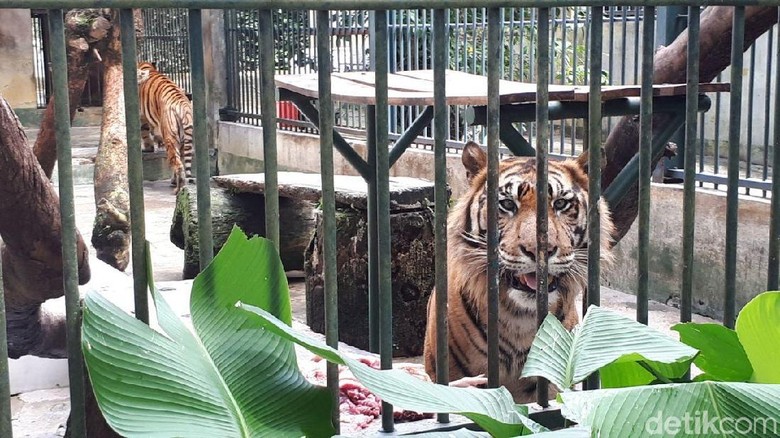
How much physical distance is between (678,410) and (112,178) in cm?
684

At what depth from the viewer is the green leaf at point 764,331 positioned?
85.7 inches

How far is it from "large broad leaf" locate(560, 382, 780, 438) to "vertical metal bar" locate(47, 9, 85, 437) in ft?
3.29

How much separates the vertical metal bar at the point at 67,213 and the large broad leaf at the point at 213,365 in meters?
0.07

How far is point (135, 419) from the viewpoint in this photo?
186 cm

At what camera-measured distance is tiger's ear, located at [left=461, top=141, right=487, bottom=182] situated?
3.95 meters

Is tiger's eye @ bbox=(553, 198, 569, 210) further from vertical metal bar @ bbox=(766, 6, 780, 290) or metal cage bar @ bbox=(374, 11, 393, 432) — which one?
metal cage bar @ bbox=(374, 11, 393, 432)

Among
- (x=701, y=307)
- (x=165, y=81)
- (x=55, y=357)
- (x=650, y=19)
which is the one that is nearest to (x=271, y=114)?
(x=650, y=19)

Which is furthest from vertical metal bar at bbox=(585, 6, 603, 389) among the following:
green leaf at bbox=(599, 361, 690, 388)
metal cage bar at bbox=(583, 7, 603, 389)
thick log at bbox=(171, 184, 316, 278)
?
thick log at bbox=(171, 184, 316, 278)

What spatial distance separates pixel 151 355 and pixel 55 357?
12.6 feet

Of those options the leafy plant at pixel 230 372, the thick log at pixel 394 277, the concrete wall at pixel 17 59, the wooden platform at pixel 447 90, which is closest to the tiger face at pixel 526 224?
the wooden platform at pixel 447 90

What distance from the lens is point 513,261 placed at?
363 cm

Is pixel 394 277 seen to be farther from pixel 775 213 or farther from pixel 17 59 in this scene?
pixel 17 59

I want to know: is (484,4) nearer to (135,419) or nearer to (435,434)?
(435,434)

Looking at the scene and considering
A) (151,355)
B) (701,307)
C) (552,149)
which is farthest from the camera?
(552,149)
